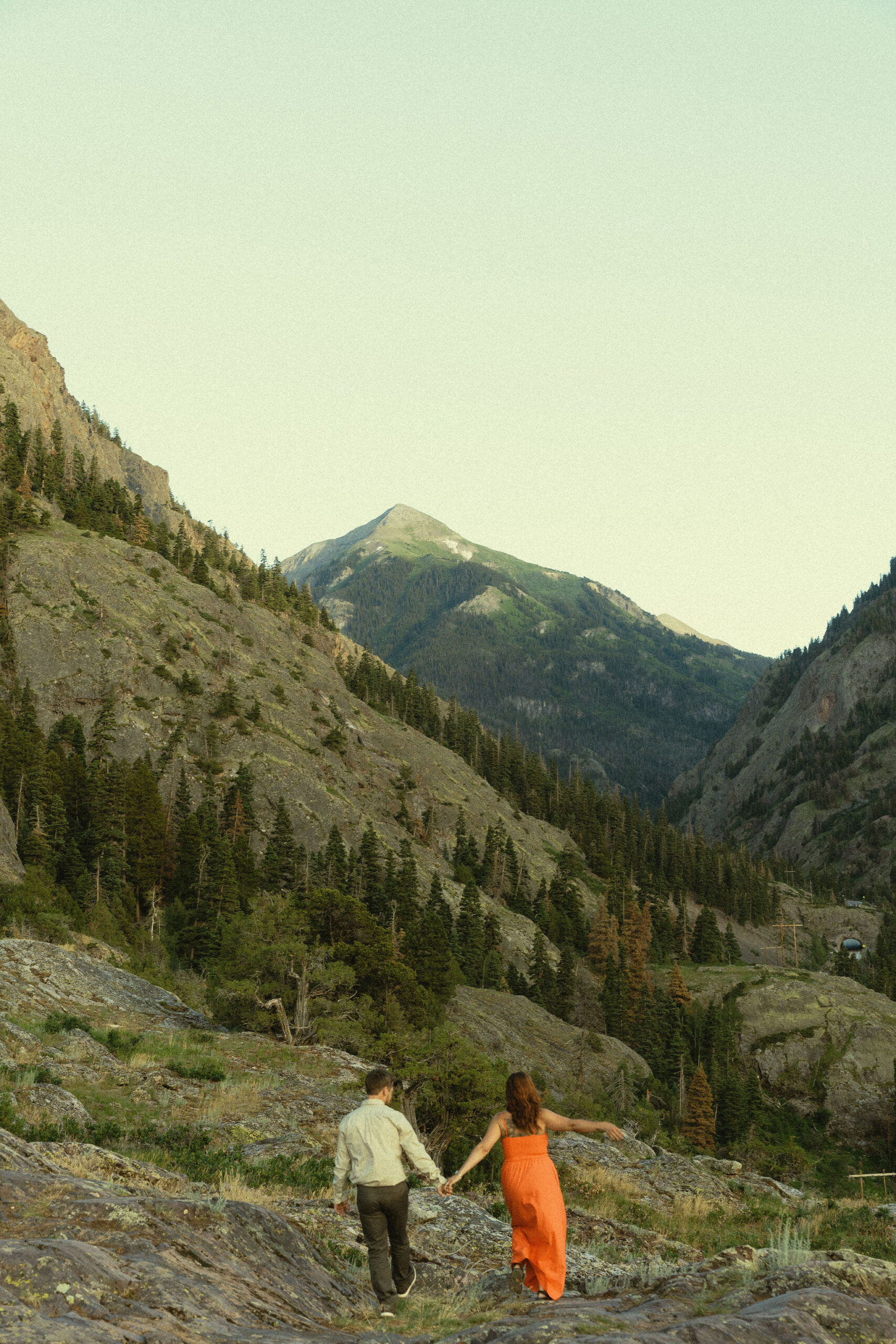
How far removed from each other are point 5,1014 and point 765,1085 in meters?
113

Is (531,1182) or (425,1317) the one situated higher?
(531,1182)

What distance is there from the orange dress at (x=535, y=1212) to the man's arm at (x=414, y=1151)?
105cm

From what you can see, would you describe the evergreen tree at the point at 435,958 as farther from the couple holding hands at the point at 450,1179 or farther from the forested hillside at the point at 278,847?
the couple holding hands at the point at 450,1179

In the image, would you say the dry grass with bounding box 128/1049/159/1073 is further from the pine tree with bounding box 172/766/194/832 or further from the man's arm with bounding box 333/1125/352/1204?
the pine tree with bounding box 172/766/194/832

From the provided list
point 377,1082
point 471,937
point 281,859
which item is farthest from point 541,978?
point 377,1082

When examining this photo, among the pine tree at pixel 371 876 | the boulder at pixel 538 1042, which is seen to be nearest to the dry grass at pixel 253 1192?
the boulder at pixel 538 1042

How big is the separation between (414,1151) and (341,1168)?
3.27ft

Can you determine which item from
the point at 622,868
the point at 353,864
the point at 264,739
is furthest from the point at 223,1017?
the point at 622,868

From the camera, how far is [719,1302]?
911 cm

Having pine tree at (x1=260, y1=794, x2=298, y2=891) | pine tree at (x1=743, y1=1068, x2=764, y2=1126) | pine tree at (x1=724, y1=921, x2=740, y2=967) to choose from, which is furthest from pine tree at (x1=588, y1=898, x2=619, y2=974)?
pine tree at (x1=260, y1=794, x2=298, y2=891)

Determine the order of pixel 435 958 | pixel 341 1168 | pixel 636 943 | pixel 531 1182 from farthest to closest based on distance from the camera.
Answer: pixel 636 943 → pixel 435 958 → pixel 341 1168 → pixel 531 1182

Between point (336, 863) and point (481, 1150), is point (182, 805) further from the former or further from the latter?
point (481, 1150)

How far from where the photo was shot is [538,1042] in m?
85.6

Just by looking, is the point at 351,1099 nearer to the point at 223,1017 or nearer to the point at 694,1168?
the point at 694,1168
